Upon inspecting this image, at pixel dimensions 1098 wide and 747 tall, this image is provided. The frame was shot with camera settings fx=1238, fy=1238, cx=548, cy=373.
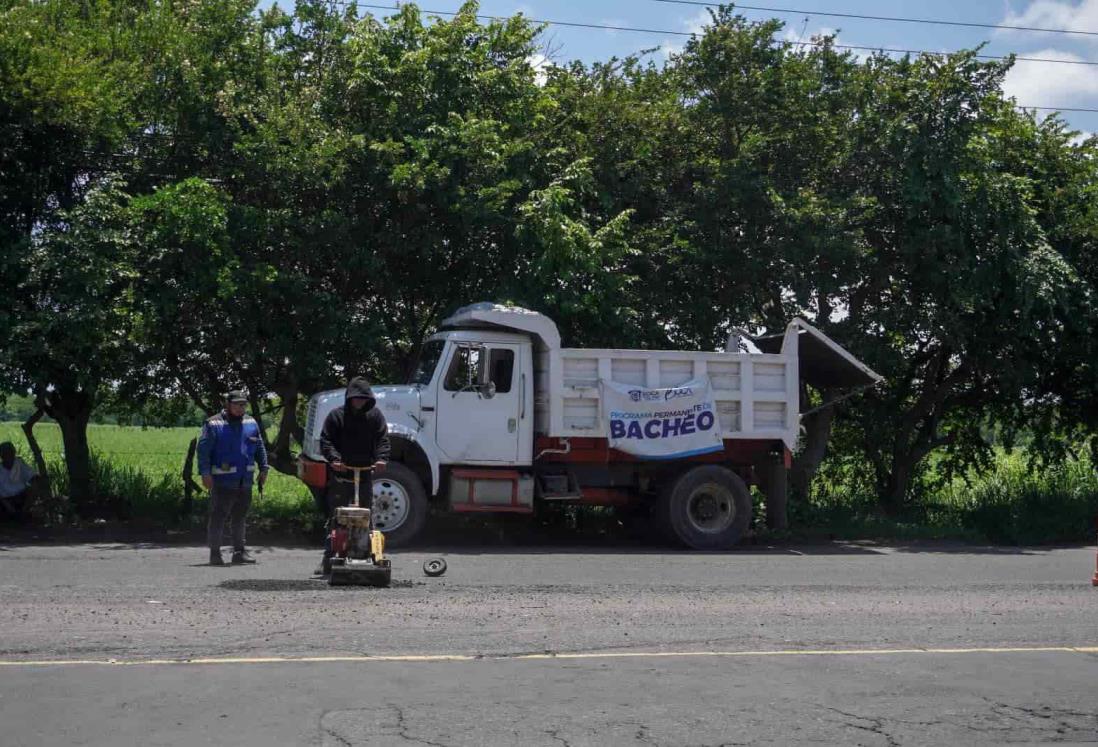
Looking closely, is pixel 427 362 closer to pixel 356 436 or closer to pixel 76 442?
pixel 356 436

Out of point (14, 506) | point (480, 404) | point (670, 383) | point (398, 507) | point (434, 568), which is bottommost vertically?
point (434, 568)

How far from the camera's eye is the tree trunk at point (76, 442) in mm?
17344

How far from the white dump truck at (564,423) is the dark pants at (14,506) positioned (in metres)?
3.77

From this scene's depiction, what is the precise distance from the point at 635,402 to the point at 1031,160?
831 cm

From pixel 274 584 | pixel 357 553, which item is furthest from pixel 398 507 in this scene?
pixel 357 553

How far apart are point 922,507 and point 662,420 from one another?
703 cm

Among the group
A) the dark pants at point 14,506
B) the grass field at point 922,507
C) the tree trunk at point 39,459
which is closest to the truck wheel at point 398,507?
the grass field at point 922,507

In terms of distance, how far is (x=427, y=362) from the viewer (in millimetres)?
15758

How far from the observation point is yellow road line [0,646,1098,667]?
721 centimetres

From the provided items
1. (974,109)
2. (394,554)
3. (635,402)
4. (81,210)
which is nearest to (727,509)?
(635,402)

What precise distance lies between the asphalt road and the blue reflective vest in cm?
97

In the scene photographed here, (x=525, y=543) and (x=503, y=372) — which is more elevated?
(x=503, y=372)

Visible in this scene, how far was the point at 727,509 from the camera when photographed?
52.9 ft

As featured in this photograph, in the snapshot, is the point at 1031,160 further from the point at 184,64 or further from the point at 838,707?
the point at 838,707
